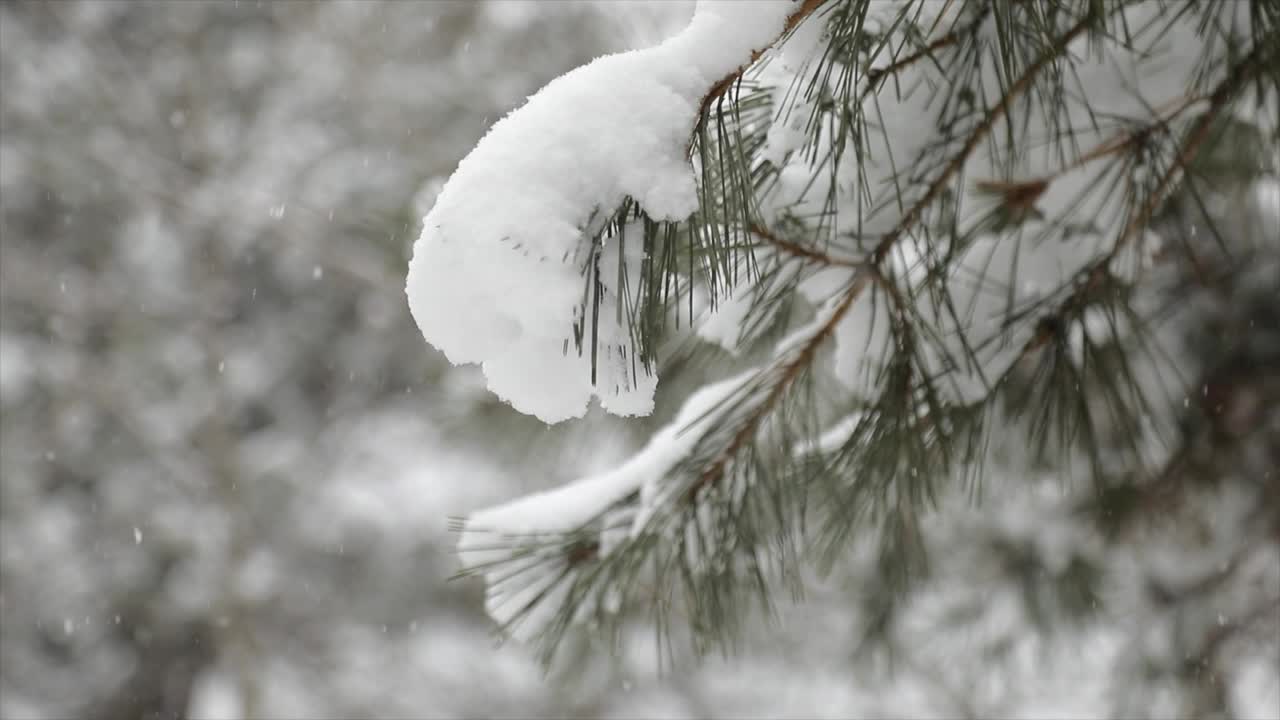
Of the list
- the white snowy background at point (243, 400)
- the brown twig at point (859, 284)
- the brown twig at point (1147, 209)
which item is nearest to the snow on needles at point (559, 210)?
the brown twig at point (859, 284)

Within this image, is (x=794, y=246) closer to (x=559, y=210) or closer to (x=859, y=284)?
(x=859, y=284)

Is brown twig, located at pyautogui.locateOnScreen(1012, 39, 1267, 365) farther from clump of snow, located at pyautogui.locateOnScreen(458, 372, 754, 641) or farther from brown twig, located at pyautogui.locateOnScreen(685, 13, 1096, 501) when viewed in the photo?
clump of snow, located at pyautogui.locateOnScreen(458, 372, 754, 641)

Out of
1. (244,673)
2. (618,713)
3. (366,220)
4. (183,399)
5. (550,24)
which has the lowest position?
(618,713)

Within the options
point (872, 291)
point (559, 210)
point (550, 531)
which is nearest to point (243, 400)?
point (550, 531)

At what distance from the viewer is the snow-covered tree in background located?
377 mm

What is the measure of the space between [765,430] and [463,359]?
464 mm

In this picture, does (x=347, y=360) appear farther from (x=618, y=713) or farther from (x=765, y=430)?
(x=765, y=430)

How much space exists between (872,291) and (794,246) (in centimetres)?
8

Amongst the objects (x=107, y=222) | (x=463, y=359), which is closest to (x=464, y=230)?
(x=463, y=359)

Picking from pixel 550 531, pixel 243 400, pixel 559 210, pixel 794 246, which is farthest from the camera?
pixel 243 400

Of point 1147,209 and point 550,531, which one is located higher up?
point 1147,209

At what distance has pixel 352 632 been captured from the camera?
4.37m

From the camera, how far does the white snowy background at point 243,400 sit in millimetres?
3734

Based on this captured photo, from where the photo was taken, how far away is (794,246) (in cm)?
63
